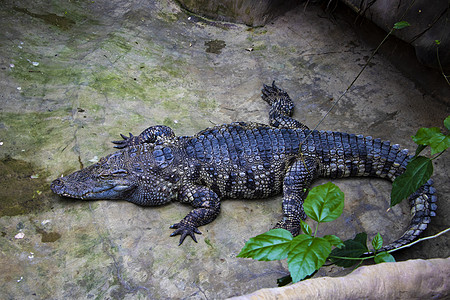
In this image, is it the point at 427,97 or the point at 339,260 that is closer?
the point at 339,260

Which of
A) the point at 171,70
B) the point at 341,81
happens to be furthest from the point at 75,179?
the point at 341,81

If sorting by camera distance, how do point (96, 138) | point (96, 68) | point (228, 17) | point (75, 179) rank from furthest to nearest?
point (228, 17), point (96, 68), point (96, 138), point (75, 179)

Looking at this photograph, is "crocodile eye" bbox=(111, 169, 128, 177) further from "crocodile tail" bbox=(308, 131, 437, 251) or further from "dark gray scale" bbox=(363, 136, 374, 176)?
"dark gray scale" bbox=(363, 136, 374, 176)

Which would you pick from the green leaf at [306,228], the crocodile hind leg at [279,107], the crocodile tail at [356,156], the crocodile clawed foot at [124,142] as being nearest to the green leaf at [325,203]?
the green leaf at [306,228]

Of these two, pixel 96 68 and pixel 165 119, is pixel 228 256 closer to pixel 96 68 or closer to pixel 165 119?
pixel 165 119

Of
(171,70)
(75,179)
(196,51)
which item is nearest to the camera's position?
(75,179)

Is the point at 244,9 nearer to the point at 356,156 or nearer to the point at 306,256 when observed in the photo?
the point at 356,156

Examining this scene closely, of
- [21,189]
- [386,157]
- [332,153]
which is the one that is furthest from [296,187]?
[21,189]

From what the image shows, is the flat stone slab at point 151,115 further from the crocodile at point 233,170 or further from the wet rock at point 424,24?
the wet rock at point 424,24
